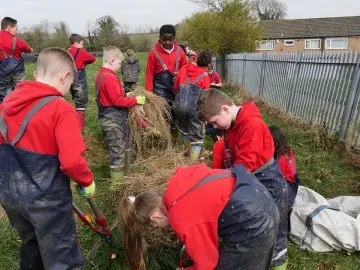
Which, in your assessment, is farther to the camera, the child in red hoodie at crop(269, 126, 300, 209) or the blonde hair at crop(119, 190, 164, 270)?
the child in red hoodie at crop(269, 126, 300, 209)

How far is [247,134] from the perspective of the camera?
264cm

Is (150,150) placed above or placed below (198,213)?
below

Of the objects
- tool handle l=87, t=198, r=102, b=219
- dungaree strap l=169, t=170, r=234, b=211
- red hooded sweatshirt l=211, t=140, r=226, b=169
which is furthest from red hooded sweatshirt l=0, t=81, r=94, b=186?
red hooded sweatshirt l=211, t=140, r=226, b=169

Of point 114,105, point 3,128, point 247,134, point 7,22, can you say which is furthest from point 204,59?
point 7,22

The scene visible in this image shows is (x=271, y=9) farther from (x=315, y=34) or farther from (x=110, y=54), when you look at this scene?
(x=110, y=54)

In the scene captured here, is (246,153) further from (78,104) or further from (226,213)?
(78,104)

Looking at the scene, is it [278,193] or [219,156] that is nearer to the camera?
[278,193]

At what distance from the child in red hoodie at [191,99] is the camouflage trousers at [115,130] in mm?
854

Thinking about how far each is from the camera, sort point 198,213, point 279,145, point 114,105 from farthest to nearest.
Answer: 1. point 114,105
2. point 279,145
3. point 198,213

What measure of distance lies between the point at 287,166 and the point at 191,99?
191cm

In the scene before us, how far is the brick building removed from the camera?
40781mm

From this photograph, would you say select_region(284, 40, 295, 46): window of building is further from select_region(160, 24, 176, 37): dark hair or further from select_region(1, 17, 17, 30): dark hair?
select_region(160, 24, 176, 37): dark hair

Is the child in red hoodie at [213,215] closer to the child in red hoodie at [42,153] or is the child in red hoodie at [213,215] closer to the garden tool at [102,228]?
the child in red hoodie at [42,153]

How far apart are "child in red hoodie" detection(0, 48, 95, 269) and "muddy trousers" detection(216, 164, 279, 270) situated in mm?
1120
